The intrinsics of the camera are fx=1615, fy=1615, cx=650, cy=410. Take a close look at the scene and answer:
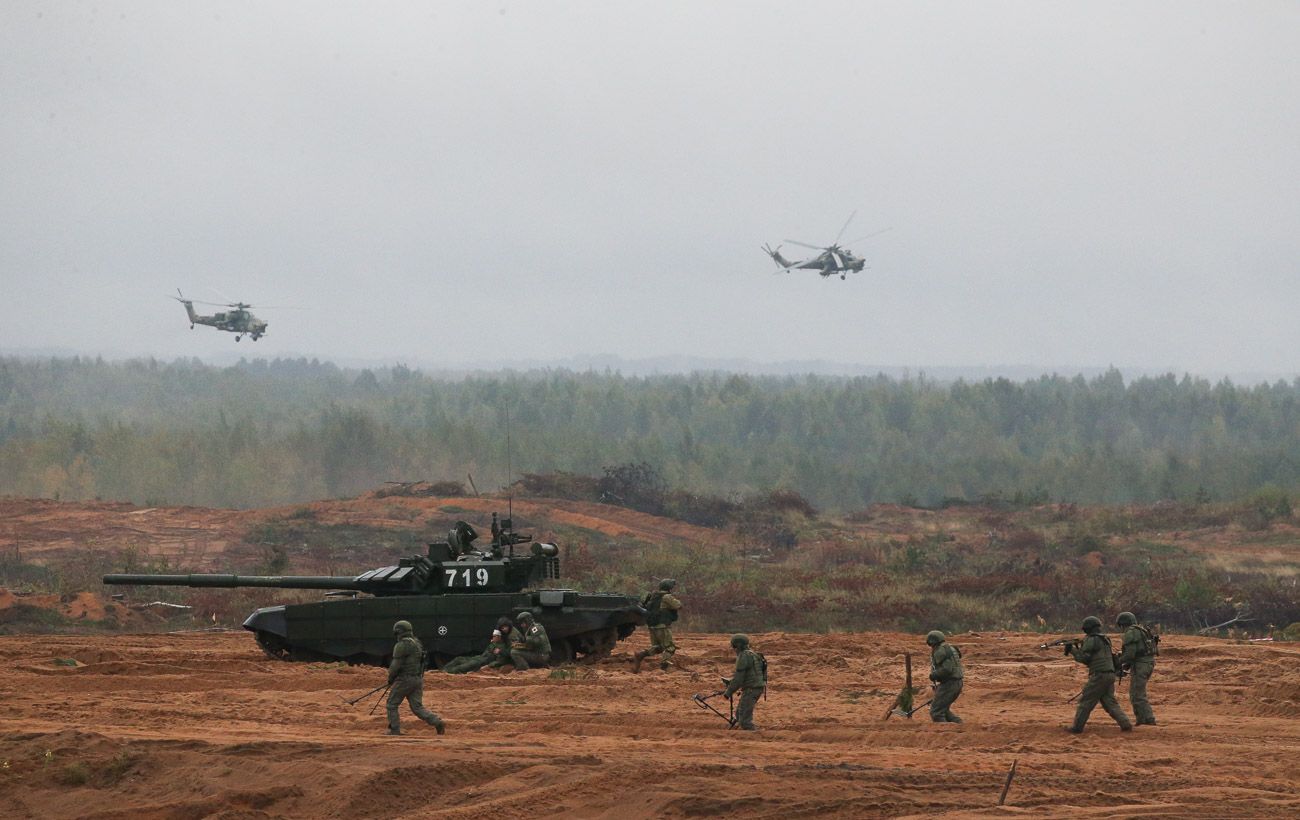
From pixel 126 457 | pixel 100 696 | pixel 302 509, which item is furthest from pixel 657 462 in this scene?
pixel 100 696

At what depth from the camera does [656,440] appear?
3135 inches

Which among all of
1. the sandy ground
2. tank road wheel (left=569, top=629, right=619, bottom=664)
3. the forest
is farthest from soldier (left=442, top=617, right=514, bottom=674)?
the forest

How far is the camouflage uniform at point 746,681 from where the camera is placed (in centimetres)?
1648

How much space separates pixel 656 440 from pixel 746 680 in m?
63.1

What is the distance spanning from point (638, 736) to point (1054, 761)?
4237mm

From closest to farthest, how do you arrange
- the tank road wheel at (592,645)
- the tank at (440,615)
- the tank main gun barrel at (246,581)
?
the tank at (440,615) → the tank road wheel at (592,645) → the tank main gun barrel at (246,581)

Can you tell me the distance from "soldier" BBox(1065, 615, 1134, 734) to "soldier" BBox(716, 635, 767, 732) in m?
3.14

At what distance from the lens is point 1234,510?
1982 inches

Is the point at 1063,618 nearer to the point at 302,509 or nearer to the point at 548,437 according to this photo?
the point at 302,509

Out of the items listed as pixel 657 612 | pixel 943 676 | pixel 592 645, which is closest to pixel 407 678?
pixel 943 676

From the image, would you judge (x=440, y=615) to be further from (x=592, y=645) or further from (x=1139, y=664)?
(x=1139, y=664)

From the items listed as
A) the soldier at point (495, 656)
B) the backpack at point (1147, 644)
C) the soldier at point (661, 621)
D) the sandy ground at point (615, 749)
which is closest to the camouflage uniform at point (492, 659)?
the soldier at point (495, 656)

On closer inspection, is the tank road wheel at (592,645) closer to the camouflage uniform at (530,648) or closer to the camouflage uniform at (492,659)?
the camouflage uniform at (530,648)

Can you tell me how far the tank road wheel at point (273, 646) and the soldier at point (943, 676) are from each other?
10078 mm
